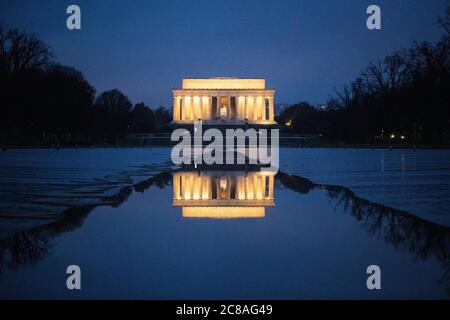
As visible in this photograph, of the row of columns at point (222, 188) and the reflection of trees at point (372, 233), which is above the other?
the row of columns at point (222, 188)

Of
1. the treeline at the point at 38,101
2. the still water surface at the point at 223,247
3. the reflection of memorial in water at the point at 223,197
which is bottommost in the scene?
the still water surface at the point at 223,247

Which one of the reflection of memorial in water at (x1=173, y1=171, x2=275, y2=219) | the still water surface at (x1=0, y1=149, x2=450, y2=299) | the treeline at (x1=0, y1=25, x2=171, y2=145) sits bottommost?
the still water surface at (x1=0, y1=149, x2=450, y2=299)

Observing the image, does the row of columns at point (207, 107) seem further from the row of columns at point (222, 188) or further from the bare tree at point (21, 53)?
the row of columns at point (222, 188)

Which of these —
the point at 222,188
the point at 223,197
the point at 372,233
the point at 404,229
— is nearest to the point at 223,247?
the point at 372,233

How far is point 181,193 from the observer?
13000 mm

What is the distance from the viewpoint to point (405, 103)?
192 feet

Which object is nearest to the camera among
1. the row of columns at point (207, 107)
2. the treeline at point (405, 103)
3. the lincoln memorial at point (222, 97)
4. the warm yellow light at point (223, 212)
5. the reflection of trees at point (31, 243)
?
the reflection of trees at point (31, 243)

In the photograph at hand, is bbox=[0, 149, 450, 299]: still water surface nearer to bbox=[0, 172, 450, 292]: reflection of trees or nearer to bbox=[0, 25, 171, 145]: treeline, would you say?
bbox=[0, 172, 450, 292]: reflection of trees

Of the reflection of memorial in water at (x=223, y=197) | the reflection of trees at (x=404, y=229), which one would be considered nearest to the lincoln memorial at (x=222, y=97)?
the reflection of memorial in water at (x=223, y=197)

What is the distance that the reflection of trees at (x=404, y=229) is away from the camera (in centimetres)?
636

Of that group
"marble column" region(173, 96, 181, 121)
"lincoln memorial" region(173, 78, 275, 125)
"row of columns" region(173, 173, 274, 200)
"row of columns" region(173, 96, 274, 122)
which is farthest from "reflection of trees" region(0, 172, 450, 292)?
"row of columns" region(173, 96, 274, 122)

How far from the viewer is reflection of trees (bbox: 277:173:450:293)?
20.9ft

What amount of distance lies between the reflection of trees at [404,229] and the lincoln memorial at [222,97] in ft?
291

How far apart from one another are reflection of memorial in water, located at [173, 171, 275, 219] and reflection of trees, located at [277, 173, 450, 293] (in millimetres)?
1661
